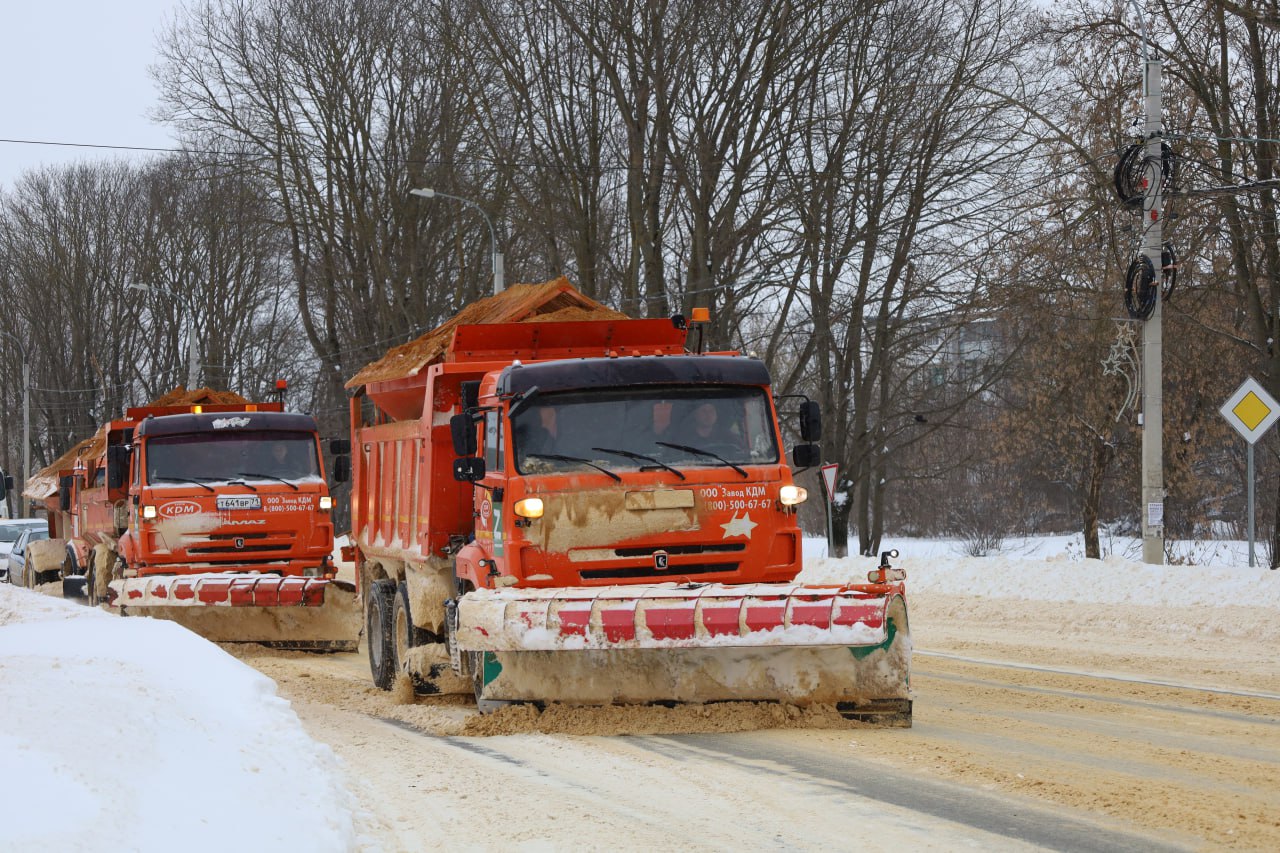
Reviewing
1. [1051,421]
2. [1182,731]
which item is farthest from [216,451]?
[1051,421]

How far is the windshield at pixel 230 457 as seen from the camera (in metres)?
19.3

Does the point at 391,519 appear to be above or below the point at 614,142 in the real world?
below

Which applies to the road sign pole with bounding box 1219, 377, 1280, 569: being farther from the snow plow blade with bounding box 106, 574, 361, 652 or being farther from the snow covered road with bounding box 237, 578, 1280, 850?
the snow plow blade with bounding box 106, 574, 361, 652

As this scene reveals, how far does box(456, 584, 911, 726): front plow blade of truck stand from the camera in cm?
942

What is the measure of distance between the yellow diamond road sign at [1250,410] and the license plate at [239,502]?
11.7 metres

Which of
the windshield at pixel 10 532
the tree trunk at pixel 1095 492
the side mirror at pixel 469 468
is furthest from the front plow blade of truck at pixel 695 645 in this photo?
the windshield at pixel 10 532

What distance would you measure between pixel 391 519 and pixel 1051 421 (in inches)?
963

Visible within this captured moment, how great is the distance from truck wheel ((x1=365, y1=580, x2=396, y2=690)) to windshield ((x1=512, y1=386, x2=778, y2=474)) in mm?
3694

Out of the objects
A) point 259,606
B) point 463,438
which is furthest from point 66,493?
point 463,438

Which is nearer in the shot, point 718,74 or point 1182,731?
point 1182,731

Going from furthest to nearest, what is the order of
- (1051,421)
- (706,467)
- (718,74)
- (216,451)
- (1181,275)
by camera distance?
(1051,421) < (718,74) < (1181,275) < (216,451) < (706,467)

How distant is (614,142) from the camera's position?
36250 millimetres

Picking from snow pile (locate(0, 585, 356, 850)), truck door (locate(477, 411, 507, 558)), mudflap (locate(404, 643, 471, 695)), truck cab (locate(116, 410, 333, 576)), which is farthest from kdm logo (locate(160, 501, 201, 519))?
truck door (locate(477, 411, 507, 558))

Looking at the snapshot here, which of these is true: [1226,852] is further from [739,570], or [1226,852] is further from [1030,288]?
[1030,288]
